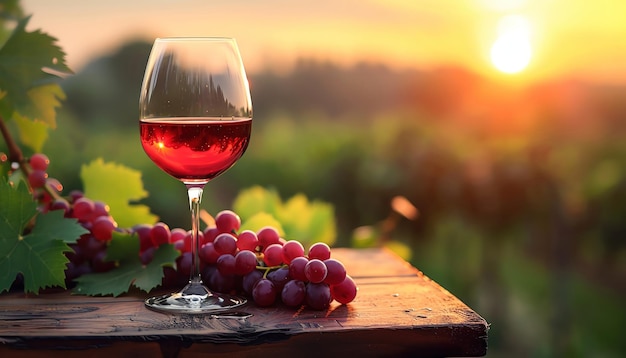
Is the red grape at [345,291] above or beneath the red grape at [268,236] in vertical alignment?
beneath

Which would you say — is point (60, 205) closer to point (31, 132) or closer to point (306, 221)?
point (31, 132)

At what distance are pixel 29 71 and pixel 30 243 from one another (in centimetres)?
39

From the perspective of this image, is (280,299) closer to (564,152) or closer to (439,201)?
(439,201)

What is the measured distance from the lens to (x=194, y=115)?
126 cm

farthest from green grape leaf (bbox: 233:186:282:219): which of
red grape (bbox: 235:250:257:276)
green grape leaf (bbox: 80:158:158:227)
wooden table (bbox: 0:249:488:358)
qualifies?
wooden table (bbox: 0:249:488:358)

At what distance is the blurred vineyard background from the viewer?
483 cm

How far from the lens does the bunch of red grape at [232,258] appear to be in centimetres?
125

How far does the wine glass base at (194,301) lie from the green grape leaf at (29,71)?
1.64ft

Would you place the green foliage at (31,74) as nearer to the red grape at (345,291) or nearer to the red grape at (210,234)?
the red grape at (210,234)

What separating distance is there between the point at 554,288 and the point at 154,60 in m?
4.52

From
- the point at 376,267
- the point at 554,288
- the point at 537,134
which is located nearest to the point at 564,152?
the point at 537,134

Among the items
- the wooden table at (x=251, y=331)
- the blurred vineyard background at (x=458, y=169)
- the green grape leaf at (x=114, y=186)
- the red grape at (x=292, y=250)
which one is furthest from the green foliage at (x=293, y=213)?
the blurred vineyard background at (x=458, y=169)

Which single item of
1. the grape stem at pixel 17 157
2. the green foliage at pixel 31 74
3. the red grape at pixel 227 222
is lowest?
the red grape at pixel 227 222

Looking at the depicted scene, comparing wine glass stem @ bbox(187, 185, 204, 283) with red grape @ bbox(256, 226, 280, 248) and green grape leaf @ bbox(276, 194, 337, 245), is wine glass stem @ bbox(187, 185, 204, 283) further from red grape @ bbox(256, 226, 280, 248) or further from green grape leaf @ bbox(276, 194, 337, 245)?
green grape leaf @ bbox(276, 194, 337, 245)
